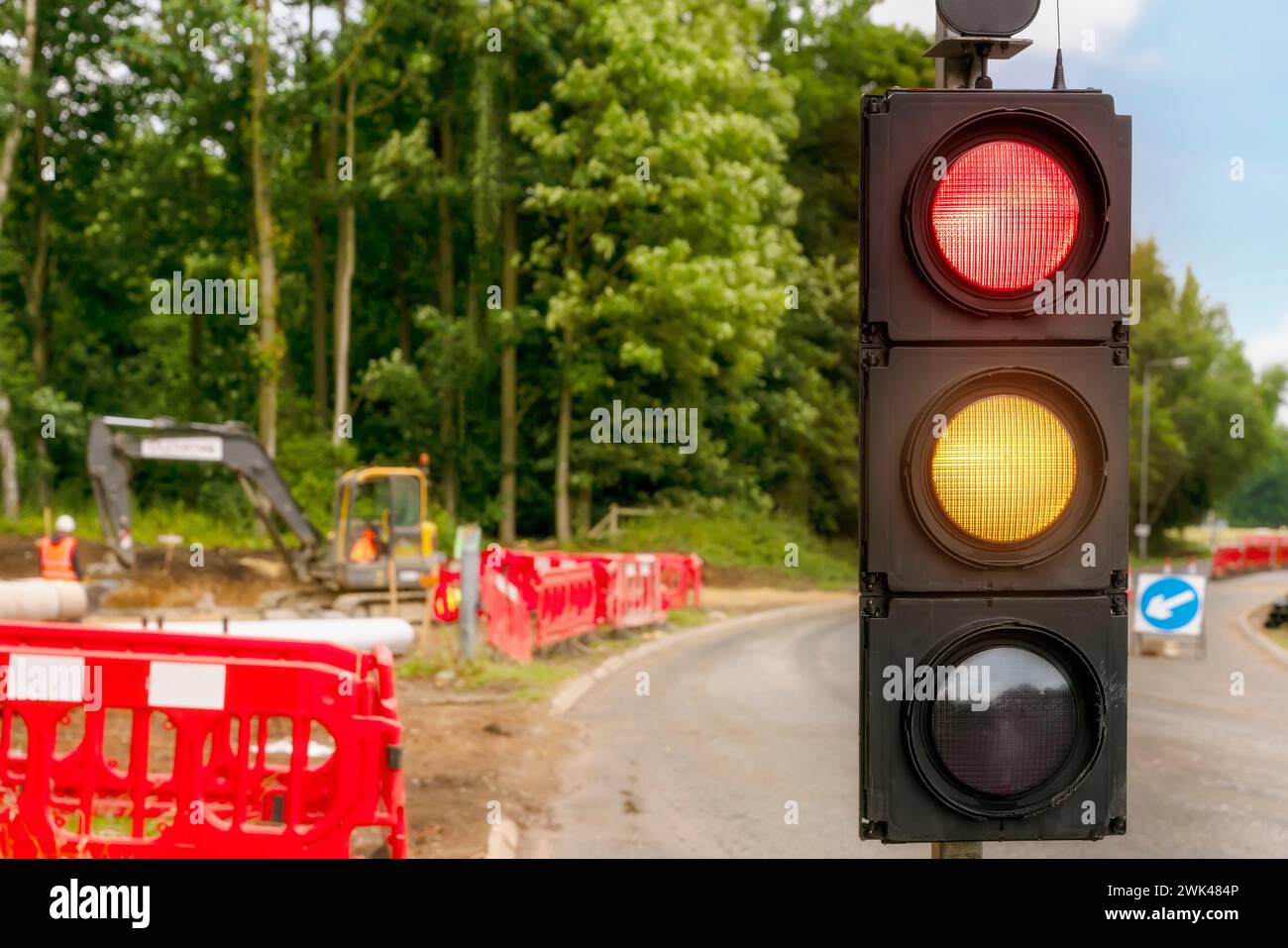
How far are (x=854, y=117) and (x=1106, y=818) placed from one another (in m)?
44.3

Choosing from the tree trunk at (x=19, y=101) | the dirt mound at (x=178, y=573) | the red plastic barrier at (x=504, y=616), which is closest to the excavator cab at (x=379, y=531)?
the dirt mound at (x=178, y=573)

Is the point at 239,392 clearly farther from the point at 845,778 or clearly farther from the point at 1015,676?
the point at 1015,676

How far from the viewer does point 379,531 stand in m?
22.5

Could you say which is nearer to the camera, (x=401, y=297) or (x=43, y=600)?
(x=43, y=600)

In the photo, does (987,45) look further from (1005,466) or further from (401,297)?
(401,297)

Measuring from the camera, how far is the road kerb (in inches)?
555

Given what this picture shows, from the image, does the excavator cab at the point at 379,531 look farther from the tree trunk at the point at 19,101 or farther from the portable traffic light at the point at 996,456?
the portable traffic light at the point at 996,456

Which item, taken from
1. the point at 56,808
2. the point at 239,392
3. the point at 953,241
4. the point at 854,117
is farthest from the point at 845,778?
the point at 854,117

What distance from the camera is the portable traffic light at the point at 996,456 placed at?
7.91 ft

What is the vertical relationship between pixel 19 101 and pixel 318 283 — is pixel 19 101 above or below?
above

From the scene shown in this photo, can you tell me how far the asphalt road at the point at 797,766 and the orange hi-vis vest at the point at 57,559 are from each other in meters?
7.57

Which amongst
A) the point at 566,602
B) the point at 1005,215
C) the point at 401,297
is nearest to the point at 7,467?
the point at 401,297

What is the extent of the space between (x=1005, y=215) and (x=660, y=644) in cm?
1784
